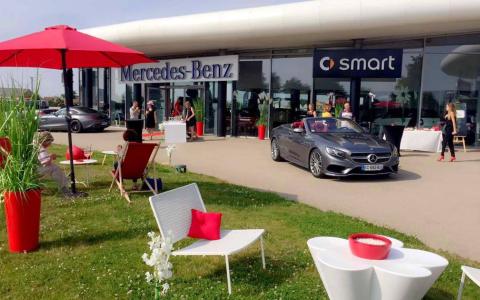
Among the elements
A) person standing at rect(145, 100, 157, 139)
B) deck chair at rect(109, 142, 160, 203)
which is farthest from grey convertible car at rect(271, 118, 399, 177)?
person standing at rect(145, 100, 157, 139)

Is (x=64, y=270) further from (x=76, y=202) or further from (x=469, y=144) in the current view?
(x=469, y=144)

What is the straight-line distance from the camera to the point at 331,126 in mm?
10422

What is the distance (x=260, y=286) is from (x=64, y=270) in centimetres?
187

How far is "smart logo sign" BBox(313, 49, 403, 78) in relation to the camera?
15.5 meters

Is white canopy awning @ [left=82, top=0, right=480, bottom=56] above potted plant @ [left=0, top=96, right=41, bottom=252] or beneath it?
above

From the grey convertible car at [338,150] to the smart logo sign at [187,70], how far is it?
352 inches

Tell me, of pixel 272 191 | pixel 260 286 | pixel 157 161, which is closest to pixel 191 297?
pixel 260 286

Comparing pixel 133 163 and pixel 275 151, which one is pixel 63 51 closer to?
pixel 133 163

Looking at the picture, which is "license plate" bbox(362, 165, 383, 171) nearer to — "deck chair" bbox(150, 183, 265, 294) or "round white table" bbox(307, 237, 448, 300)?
"deck chair" bbox(150, 183, 265, 294)

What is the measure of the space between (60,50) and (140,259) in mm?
4096

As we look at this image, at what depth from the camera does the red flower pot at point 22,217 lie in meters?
4.48

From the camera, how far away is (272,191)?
26.4 feet

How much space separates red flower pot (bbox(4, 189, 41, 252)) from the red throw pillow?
1683 mm

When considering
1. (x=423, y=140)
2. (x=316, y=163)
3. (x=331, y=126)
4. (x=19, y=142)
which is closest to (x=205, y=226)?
(x=19, y=142)
